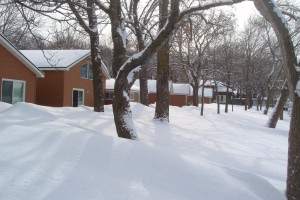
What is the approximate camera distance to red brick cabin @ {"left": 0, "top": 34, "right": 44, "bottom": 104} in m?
20.4

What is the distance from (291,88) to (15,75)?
1922 cm

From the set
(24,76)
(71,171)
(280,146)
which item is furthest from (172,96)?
(71,171)

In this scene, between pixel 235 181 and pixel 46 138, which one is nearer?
pixel 235 181

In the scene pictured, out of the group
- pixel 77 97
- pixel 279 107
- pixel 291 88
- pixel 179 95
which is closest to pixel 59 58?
pixel 77 97

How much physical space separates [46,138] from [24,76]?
1771 cm

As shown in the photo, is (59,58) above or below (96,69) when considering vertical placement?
Result: above

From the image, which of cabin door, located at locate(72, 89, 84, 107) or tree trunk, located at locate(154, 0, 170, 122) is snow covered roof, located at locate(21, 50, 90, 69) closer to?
cabin door, located at locate(72, 89, 84, 107)

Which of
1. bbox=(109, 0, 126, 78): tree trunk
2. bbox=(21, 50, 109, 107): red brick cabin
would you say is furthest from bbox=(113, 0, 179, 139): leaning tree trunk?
bbox=(21, 50, 109, 107): red brick cabin

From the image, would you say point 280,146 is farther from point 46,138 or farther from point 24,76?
point 24,76

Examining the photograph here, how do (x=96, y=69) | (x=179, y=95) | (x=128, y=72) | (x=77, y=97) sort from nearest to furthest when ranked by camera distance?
1. (x=128, y=72)
2. (x=96, y=69)
3. (x=77, y=97)
4. (x=179, y=95)

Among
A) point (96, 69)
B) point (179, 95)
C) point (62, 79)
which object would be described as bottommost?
point (179, 95)

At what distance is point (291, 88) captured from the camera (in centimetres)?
533

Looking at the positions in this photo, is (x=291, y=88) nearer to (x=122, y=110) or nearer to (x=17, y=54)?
(x=122, y=110)

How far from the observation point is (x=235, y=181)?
5.34 m
